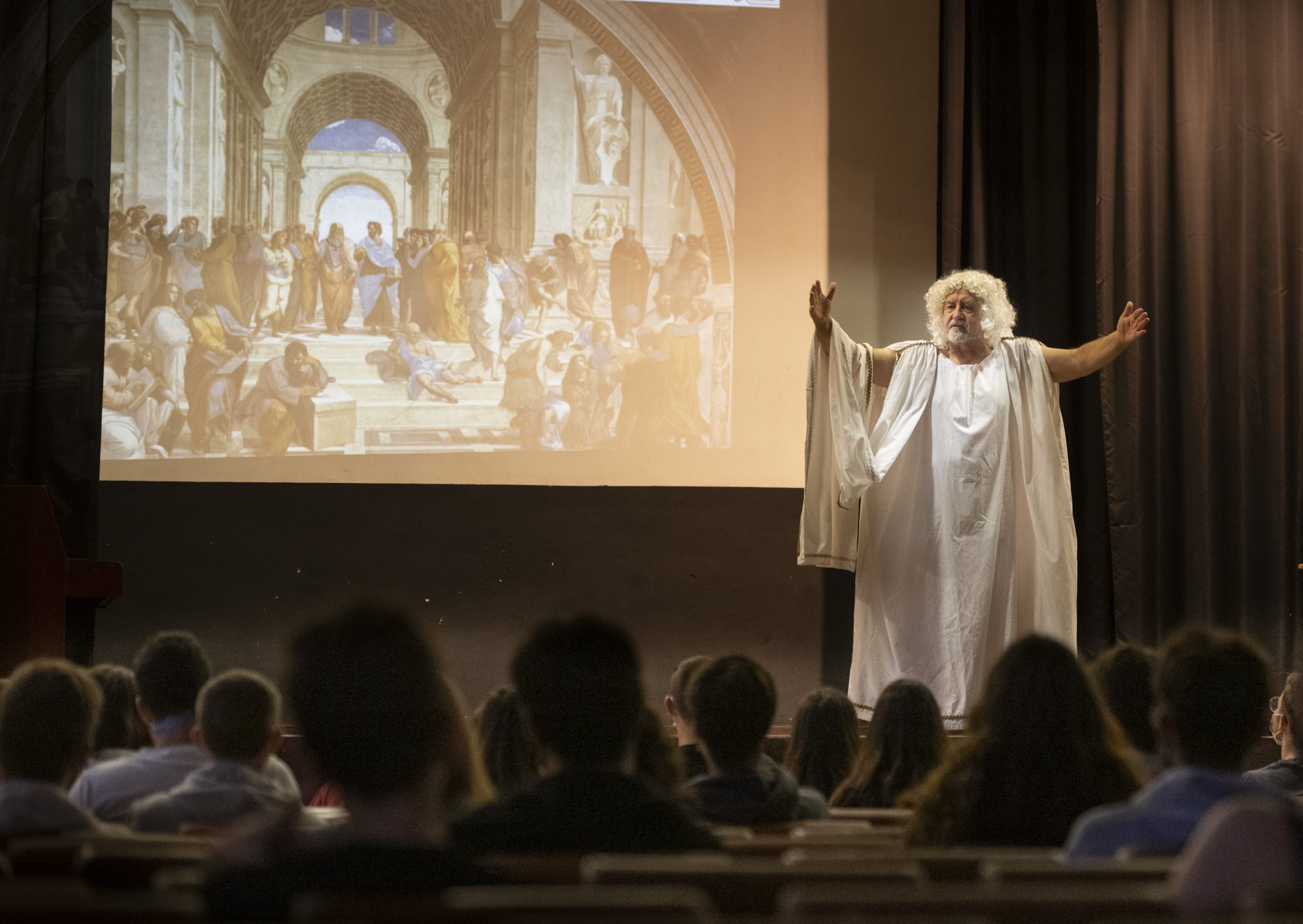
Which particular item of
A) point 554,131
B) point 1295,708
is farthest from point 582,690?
point 554,131

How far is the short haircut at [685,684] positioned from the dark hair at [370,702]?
3.06 feet

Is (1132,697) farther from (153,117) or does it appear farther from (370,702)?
(153,117)

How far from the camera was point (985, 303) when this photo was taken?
16.9 ft

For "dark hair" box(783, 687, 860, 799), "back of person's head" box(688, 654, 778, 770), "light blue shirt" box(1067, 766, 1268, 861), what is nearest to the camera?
"light blue shirt" box(1067, 766, 1268, 861)

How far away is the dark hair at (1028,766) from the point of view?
6.64 feet

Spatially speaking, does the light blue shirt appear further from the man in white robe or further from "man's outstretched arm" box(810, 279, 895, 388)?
the man in white robe

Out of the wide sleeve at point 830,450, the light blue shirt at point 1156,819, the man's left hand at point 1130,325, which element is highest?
the man's left hand at point 1130,325

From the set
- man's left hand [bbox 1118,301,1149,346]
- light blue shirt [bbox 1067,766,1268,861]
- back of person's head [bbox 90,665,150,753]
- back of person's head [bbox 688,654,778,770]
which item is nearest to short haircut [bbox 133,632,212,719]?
back of person's head [bbox 90,665,150,753]

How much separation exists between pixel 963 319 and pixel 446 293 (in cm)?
219

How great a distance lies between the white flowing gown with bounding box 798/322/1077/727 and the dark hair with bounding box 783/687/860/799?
200 centimetres

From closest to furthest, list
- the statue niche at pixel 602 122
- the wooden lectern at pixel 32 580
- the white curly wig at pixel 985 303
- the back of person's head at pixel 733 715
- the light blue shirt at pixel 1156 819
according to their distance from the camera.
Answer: the light blue shirt at pixel 1156 819, the back of person's head at pixel 733 715, the wooden lectern at pixel 32 580, the white curly wig at pixel 985 303, the statue niche at pixel 602 122

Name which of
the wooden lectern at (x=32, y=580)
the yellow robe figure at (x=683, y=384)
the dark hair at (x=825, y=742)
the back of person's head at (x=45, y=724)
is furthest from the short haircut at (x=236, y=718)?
the yellow robe figure at (x=683, y=384)

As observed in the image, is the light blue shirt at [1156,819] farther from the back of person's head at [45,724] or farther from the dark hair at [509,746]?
the back of person's head at [45,724]

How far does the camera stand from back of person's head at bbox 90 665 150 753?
3.03 m
